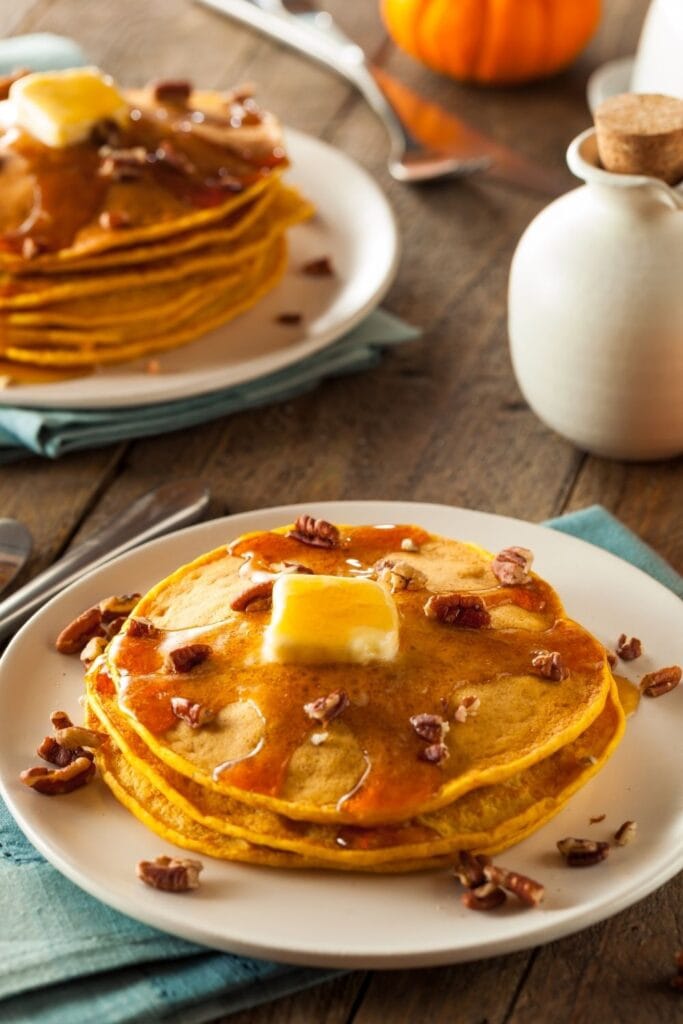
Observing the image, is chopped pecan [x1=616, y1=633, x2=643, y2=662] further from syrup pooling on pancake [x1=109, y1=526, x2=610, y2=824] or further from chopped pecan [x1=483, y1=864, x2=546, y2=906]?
chopped pecan [x1=483, y1=864, x2=546, y2=906]

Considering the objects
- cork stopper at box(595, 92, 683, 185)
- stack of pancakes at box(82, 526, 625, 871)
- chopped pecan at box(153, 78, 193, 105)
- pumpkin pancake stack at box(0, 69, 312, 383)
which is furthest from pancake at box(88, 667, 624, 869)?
chopped pecan at box(153, 78, 193, 105)

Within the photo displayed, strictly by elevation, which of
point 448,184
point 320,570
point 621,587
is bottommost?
point 448,184

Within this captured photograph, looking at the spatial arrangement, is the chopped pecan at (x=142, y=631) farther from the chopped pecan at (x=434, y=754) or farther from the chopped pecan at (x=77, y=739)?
the chopped pecan at (x=434, y=754)

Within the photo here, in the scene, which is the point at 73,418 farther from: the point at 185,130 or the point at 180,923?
the point at 180,923

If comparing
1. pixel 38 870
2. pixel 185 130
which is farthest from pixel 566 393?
pixel 38 870

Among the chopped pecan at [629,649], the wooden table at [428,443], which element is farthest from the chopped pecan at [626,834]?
the chopped pecan at [629,649]

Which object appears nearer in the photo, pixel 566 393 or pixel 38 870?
pixel 38 870

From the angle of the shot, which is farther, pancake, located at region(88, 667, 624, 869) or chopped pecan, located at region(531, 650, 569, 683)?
chopped pecan, located at region(531, 650, 569, 683)
